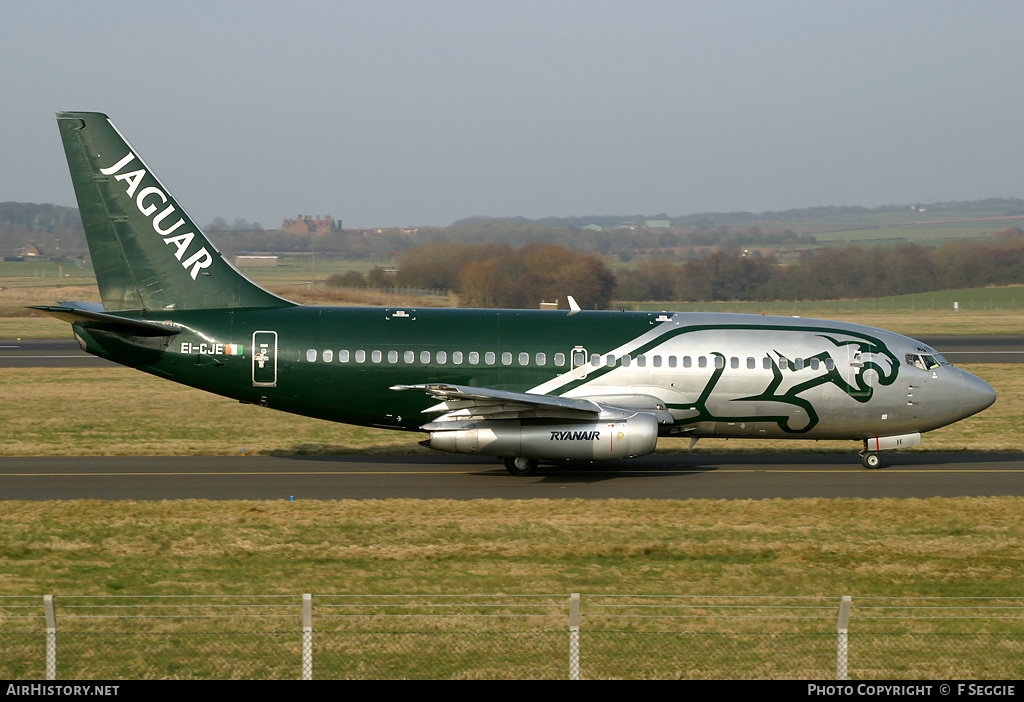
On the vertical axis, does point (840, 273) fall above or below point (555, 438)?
above

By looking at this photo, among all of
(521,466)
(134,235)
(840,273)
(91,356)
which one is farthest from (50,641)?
(840,273)

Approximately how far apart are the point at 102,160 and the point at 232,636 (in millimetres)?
17062

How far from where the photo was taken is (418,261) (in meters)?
82.7

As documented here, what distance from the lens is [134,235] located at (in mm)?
26562

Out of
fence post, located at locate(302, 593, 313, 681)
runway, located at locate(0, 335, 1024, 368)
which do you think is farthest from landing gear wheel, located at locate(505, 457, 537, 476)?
runway, located at locate(0, 335, 1024, 368)

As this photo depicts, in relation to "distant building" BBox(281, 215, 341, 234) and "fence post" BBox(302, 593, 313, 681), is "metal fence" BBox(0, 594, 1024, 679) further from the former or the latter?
"distant building" BBox(281, 215, 341, 234)

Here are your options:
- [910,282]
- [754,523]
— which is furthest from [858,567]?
[910,282]

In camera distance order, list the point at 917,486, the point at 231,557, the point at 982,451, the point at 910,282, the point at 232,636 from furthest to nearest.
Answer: the point at 910,282 < the point at 982,451 < the point at 917,486 < the point at 231,557 < the point at 232,636

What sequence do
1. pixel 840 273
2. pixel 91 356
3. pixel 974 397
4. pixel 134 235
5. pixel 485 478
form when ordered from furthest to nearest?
pixel 840 273 → pixel 91 356 → pixel 974 397 → pixel 134 235 → pixel 485 478

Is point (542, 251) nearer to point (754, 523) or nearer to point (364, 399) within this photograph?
point (364, 399)

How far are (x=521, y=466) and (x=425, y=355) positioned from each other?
371cm

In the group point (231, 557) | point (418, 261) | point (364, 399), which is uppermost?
point (418, 261)

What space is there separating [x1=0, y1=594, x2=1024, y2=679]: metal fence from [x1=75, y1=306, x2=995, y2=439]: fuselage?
10907 millimetres
